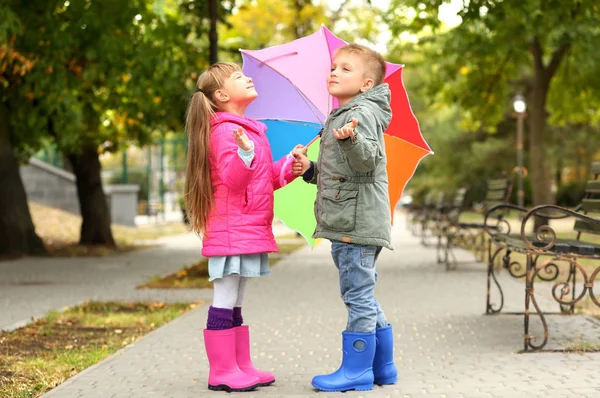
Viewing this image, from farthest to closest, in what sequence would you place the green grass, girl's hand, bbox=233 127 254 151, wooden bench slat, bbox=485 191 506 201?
wooden bench slat, bbox=485 191 506 201
the green grass
girl's hand, bbox=233 127 254 151

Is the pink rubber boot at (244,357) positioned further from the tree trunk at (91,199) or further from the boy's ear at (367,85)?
the tree trunk at (91,199)

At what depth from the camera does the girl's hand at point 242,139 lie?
4.88 metres

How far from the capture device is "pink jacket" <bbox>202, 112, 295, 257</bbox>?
5066 millimetres

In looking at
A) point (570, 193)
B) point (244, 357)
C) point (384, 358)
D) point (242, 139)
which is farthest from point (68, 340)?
point (570, 193)

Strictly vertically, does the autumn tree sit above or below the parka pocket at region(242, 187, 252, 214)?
above

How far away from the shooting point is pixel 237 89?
528 centimetres

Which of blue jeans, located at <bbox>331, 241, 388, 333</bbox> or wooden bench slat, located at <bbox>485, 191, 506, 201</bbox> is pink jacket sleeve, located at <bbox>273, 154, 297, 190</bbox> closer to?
blue jeans, located at <bbox>331, 241, 388, 333</bbox>

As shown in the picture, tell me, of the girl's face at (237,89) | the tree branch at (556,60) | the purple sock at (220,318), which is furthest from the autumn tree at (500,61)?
the purple sock at (220,318)

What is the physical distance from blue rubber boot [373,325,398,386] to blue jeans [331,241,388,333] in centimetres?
21

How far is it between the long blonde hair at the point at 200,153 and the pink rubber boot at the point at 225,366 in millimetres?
572

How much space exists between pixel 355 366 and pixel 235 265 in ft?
2.75

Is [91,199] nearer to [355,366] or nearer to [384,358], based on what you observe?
[384,358]

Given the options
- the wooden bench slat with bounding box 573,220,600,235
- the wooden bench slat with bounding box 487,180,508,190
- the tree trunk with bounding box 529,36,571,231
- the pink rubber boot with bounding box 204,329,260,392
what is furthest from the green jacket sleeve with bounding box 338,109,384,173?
the tree trunk with bounding box 529,36,571,231

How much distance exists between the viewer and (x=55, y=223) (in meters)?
24.3
